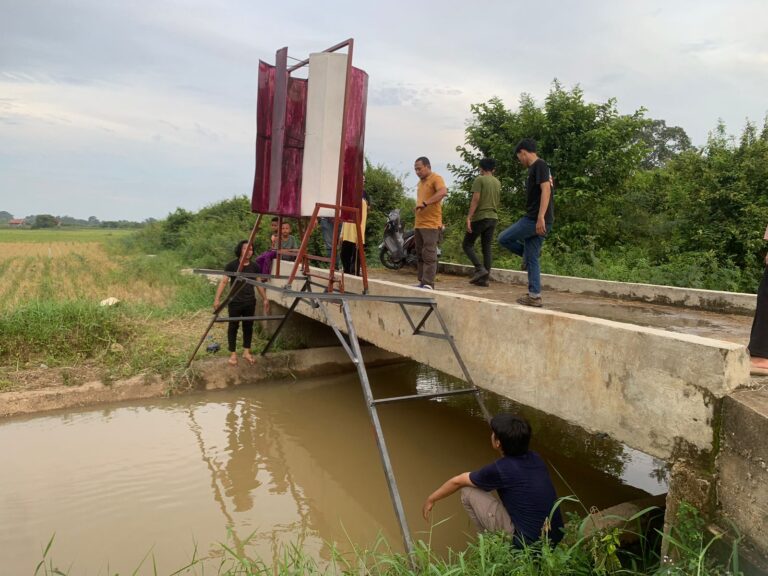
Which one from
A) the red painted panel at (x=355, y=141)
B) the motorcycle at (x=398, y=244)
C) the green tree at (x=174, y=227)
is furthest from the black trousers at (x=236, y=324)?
the green tree at (x=174, y=227)

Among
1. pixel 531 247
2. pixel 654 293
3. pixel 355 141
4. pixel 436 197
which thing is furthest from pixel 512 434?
pixel 654 293

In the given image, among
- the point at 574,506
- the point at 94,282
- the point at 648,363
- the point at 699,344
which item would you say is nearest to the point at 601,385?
the point at 648,363

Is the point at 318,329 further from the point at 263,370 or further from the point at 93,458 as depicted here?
the point at 93,458

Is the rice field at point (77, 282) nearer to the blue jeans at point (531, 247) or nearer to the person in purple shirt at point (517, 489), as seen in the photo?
the blue jeans at point (531, 247)

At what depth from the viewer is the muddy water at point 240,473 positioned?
366 cm

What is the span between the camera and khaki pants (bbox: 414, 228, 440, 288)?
18.2ft

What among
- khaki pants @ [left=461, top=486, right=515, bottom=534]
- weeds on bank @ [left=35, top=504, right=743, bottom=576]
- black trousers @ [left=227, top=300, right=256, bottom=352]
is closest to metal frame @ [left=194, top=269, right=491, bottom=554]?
weeds on bank @ [left=35, top=504, right=743, bottom=576]

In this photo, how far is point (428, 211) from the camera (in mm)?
5727

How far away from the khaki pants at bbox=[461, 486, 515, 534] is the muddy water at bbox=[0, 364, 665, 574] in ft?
2.30

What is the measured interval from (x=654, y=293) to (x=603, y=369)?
330cm

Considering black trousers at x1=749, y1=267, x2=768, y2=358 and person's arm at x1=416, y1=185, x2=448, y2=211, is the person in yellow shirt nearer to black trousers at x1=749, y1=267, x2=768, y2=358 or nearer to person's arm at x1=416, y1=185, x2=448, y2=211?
person's arm at x1=416, y1=185, x2=448, y2=211

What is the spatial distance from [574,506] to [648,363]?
1786mm

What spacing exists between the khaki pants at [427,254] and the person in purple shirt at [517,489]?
2.67m

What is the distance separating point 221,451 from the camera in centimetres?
514
